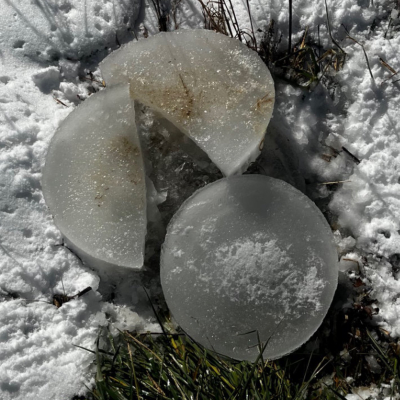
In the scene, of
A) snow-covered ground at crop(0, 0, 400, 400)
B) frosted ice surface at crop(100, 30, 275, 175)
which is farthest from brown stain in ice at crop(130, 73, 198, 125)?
snow-covered ground at crop(0, 0, 400, 400)

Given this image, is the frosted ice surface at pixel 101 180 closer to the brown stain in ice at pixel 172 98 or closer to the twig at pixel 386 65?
the brown stain in ice at pixel 172 98

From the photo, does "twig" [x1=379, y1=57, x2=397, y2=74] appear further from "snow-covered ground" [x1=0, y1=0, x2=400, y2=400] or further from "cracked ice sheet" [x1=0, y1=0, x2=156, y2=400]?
"cracked ice sheet" [x1=0, y1=0, x2=156, y2=400]

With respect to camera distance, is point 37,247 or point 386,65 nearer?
point 37,247

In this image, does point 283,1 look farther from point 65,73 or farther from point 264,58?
point 65,73

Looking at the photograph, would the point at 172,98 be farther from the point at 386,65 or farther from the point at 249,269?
the point at 386,65

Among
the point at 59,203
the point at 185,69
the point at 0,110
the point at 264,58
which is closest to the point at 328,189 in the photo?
the point at 264,58

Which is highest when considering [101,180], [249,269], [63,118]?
[63,118]

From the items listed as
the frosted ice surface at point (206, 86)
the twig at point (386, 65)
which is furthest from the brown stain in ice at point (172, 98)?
the twig at point (386, 65)

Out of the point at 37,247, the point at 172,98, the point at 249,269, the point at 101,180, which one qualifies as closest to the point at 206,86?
the point at 172,98
